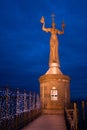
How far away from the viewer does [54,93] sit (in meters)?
30.1

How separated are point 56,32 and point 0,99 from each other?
73.2 ft

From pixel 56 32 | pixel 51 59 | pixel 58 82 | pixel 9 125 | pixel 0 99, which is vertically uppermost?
pixel 56 32

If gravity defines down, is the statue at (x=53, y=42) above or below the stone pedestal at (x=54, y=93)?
above

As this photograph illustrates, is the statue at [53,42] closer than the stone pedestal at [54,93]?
No

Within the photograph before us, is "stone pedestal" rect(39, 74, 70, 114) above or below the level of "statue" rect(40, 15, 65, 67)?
below

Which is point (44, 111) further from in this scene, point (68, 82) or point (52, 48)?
point (52, 48)

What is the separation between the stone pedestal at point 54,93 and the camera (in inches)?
1176

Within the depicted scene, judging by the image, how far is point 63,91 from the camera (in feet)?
99.0

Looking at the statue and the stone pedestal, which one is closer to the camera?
the stone pedestal

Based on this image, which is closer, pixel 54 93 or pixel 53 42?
pixel 54 93

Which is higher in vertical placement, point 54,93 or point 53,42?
point 53,42

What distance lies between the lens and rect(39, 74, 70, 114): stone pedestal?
29875mm

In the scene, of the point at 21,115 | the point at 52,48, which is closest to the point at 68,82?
the point at 52,48

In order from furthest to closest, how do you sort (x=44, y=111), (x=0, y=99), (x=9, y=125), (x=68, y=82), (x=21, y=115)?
1. (x=68, y=82)
2. (x=44, y=111)
3. (x=21, y=115)
4. (x=9, y=125)
5. (x=0, y=99)
